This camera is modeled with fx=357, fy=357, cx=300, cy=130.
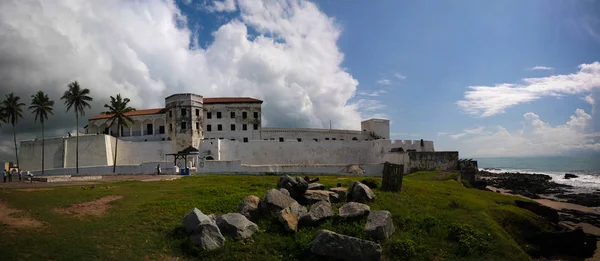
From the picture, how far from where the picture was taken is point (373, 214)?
13.2 meters

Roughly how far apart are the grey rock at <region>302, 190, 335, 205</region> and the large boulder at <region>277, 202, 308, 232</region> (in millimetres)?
1011

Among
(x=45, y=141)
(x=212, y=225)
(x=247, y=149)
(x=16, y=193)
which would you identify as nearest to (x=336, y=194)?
(x=212, y=225)

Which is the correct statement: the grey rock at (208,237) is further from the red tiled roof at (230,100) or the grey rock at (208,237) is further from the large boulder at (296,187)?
the red tiled roof at (230,100)

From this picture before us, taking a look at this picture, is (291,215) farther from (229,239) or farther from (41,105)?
(41,105)

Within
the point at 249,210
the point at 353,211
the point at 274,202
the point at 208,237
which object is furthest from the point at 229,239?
the point at 353,211

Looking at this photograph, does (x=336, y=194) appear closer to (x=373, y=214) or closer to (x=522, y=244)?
(x=373, y=214)

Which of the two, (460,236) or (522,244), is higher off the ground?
(460,236)

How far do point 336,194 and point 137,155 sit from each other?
1609 inches

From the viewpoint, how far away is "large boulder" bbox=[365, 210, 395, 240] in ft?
40.7

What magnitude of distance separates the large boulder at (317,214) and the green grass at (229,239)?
291 mm

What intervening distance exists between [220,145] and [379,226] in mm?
37634

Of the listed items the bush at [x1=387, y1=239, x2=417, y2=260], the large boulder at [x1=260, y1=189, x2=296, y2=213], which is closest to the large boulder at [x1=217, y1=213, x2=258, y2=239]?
the large boulder at [x1=260, y1=189, x2=296, y2=213]

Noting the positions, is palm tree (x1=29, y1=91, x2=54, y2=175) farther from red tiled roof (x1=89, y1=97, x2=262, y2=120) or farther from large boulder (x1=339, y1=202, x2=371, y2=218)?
large boulder (x1=339, y1=202, x2=371, y2=218)

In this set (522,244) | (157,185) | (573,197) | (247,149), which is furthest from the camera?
(247,149)
